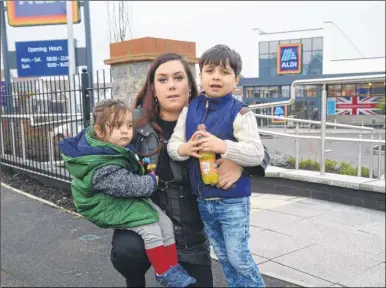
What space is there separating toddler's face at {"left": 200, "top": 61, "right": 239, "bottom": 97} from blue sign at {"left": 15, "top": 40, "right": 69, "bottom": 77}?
11.8 metres

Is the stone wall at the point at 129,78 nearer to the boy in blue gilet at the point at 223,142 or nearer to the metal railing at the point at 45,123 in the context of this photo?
the metal railing at the point at 45,123

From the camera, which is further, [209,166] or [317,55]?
[317,55]

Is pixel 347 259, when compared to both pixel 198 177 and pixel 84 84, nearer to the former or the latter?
pixel 198 177

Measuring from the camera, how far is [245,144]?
1948 mm

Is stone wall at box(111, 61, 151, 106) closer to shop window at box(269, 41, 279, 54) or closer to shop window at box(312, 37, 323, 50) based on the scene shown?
shop window at box(312, 37, 323, 50)

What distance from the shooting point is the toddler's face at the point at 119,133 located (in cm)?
199

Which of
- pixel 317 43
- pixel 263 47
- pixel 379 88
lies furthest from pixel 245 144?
pixel 263 47

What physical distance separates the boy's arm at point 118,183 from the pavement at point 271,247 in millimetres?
1850

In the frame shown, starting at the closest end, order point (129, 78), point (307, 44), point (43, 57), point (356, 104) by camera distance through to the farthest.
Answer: point (129, 78), point (356, 104), point (43, 57), point (307, 44)

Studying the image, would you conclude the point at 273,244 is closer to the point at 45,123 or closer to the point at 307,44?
the point at 45,123

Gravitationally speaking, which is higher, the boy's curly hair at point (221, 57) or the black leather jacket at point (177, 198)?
the boy's curly hair at point (221, 57)

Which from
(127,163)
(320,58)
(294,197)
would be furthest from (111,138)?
(320,58)

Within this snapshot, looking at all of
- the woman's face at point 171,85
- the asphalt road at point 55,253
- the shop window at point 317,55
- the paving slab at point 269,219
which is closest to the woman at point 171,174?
the woman's face at point 171,85

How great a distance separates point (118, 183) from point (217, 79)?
0.67 meters
